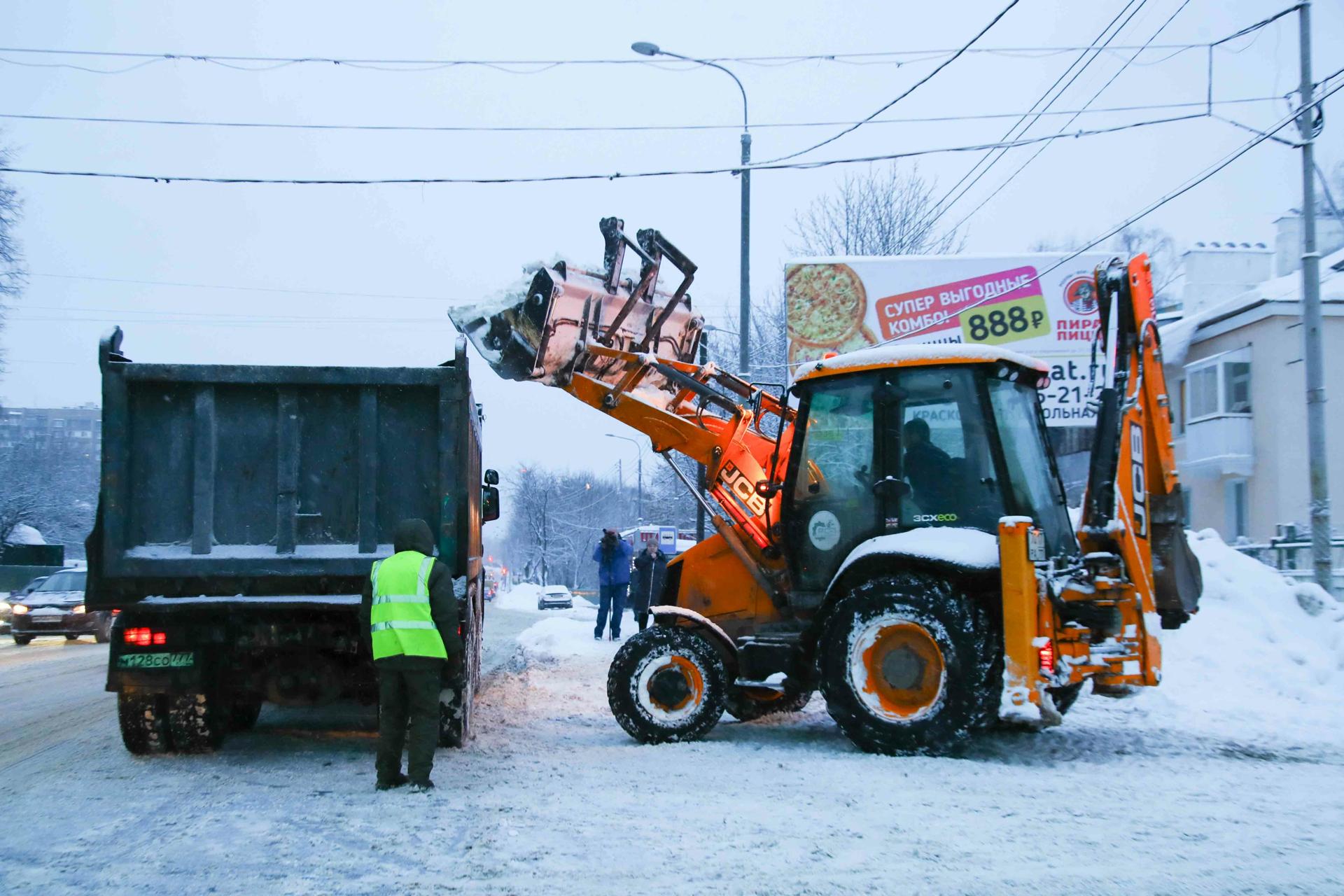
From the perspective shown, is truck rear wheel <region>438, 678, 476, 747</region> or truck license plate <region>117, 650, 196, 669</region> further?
truck rear wheel <region>438, 678, 476, 747</region>

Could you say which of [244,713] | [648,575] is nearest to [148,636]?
[244,713]

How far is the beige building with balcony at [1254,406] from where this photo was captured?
23.8 m

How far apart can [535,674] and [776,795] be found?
7957 mm

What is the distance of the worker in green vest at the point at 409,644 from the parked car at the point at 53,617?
16370 mm

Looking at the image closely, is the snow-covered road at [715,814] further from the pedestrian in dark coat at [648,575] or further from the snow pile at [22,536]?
the snow pile at [22,536]

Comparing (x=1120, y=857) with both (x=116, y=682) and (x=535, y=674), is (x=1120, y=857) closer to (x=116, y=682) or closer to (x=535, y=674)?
(x=116, y=682)

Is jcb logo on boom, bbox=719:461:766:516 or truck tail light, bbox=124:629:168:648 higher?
jcb logo on boom, bbox=719:461:766:516

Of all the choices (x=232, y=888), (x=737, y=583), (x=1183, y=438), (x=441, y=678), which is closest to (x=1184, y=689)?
(x=737, y=583)

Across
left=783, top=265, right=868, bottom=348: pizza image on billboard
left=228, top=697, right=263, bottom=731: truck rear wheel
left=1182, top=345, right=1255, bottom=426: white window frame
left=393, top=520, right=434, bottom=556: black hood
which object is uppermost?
left=783, top=265, right=868, bottom=348: pizza image on billboard

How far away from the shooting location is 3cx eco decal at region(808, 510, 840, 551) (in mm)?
8250

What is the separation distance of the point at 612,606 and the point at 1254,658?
10.8 meters

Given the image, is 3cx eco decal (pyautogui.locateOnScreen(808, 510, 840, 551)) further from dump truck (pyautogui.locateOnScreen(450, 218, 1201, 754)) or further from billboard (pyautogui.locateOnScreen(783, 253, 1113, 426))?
billboard (pyautogui.locateOnScreen(783, 253, 1113, 426))

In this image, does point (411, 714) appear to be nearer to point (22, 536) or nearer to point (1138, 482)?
point (1138, 482)

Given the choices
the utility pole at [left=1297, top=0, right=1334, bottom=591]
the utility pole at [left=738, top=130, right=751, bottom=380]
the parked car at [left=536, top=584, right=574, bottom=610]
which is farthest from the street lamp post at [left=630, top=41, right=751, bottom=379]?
the parked car at [left=536, top=584, right=574, bottom=610]
